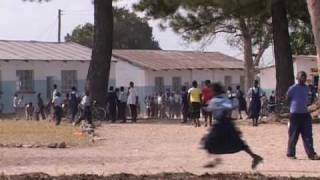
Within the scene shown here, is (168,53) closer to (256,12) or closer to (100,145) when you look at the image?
(256,12)

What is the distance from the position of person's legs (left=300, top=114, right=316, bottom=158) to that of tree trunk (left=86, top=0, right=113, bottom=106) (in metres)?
17.4

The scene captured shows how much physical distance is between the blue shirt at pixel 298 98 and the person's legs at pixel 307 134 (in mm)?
185

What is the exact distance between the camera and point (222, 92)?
12.0m

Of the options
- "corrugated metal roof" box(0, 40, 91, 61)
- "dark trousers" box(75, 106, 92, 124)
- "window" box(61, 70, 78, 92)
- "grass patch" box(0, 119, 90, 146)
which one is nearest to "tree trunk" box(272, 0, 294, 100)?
"dark trousers" box(75, 106, 92, 124)

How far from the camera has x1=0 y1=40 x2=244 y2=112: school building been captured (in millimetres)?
43844

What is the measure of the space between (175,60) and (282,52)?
1117 inches

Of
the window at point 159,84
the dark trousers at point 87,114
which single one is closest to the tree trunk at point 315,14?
the dark trousers at point 87,114

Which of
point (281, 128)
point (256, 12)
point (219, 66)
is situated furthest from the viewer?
point (219, 66)

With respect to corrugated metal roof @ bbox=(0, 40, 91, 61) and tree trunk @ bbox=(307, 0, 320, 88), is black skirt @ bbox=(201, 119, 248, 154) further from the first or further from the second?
corrugated metal roof @ bbox=(0, 40, 91, 61)

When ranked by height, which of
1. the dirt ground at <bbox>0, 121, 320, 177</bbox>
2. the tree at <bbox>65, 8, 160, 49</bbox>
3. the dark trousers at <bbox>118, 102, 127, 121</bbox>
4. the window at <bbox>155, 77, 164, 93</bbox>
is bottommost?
the dirt ground at <bbox>0, 121, 320, 177</bbox>

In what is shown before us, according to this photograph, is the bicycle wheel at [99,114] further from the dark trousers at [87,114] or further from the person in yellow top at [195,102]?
the person in yellow top at [195,102]

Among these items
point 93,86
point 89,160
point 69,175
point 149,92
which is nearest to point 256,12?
point 93,86

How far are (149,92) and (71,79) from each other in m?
6.48

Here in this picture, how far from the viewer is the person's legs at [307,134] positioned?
1427cm
